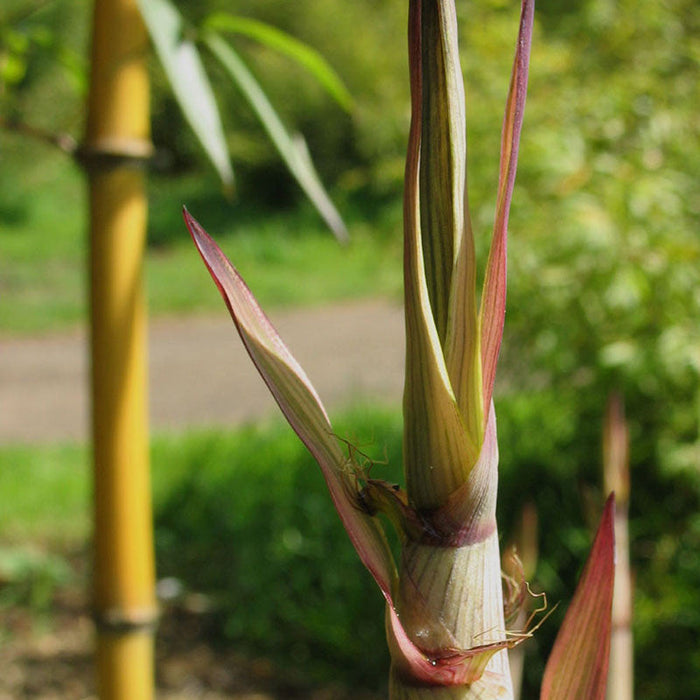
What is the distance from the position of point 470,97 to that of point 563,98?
215 mm

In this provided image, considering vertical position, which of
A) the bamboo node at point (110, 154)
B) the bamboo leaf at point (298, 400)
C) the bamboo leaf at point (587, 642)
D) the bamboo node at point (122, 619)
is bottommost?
the bamboo node at point (122, 619)

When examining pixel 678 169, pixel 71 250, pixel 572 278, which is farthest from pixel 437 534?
pixel 71 250

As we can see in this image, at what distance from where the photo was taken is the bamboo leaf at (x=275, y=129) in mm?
630

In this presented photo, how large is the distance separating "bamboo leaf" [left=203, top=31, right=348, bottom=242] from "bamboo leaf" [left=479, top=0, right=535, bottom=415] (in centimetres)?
44

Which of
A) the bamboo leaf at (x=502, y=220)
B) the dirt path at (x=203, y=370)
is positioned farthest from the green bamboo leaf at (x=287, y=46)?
the dirt path at (x=203, y=370)

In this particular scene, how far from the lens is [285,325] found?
24.0ft

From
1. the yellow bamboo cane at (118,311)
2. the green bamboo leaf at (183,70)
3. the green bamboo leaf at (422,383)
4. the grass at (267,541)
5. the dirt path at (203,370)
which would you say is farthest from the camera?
the dirt path at (203,370)

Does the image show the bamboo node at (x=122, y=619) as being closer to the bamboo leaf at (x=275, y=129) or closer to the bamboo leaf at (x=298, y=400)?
the bamboo leaf at (x=275, y=129)

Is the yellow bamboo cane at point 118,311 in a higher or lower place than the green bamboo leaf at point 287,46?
lower

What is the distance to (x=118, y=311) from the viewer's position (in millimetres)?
692

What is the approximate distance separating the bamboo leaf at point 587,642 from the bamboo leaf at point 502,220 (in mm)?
49

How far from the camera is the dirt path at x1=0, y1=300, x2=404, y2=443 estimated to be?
5164 millimetres

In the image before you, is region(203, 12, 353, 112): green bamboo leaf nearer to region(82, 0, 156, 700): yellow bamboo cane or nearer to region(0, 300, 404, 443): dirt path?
region(82, 0, 156, 700): yellow bamboo cane

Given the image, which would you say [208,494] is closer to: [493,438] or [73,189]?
[493,438]
